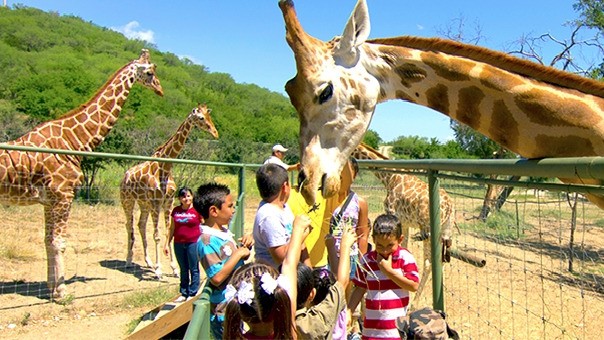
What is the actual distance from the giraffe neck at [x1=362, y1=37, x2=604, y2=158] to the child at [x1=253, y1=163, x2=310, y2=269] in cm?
79

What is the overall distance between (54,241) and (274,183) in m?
4.49

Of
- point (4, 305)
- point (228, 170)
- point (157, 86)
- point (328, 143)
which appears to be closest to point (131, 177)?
point (157, 86)

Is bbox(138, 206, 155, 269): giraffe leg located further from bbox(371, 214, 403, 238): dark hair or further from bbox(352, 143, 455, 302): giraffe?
bbox(371, 214, 403, 238): dark hair

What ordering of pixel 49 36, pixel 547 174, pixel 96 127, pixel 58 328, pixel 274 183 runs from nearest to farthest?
pixel 547 174 < pixel 274 183 < pixel 58 328 < pixel 96 127 < pixel 49 36

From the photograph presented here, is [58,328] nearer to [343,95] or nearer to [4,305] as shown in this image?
[4,305]

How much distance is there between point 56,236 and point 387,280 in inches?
194

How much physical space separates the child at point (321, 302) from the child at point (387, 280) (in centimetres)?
22

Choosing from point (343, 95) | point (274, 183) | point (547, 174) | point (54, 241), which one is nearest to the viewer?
point (547, 174)

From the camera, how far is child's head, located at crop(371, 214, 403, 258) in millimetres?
2582

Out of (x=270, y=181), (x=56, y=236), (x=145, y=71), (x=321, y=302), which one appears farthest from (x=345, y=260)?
(x=145, y=71)

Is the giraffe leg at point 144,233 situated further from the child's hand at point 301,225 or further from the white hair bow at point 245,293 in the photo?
the white hair bow at point 245,293

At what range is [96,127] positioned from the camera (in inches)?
272

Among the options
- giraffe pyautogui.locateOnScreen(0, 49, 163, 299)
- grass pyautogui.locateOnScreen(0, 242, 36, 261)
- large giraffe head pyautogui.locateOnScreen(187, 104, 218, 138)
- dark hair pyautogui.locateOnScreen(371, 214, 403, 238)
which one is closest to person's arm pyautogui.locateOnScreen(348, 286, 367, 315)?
dark hair pyautogui.locateOnScreen(371, 214, 403, 238)

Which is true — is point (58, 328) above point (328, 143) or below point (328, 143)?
below
